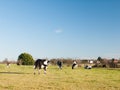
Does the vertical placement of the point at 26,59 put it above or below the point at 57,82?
above

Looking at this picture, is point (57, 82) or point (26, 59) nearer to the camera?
point (57, 82)

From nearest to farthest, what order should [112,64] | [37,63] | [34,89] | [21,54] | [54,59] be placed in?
[34,89] → [37,63] → [112,64] → [54,59] → [21,54]

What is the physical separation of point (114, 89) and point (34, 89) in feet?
17.8

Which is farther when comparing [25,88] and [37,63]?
[37,63]

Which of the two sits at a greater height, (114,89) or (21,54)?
(21,54)

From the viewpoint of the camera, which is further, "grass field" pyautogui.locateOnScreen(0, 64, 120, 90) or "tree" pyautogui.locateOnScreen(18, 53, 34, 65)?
"tree" pyautogui.locateOnScreen(18, 53, 34, 65)

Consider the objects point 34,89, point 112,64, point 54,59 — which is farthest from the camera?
point 54,59

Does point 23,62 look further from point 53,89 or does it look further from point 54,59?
point 53,89

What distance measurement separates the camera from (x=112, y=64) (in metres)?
83.9

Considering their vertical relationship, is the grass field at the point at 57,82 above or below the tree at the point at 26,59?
below

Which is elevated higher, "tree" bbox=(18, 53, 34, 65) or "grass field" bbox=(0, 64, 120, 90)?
"tree" bbox=(18, 53, 34, 65)

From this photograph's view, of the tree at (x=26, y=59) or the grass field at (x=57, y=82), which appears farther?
the tree at (x=26, y=59)

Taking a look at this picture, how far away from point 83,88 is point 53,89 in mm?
2224

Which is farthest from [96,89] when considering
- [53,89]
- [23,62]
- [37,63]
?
[23,62]
